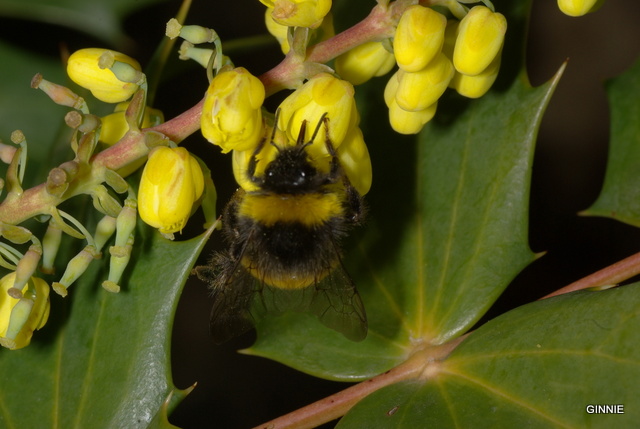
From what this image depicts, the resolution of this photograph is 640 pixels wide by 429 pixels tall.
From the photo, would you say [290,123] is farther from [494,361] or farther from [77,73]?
[494,361]

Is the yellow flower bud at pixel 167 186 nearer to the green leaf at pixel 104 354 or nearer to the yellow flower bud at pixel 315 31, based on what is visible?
the green leaf at pixel 104 354

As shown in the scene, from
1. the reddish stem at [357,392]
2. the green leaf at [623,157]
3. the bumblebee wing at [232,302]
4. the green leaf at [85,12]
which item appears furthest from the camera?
the green leaf at [85,12]

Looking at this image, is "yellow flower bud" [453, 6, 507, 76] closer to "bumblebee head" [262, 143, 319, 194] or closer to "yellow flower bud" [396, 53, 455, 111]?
"yellow flower bud" [396, 53, 455, 111]

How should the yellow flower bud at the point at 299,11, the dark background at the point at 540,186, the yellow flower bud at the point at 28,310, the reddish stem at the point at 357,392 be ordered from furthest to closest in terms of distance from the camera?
1. the dark background at the point at 540,186
2. the reddish stem at the point at 357,392
3. the yellow flower bud at the point at 28,310
4. the yellow flower bud at the point at 299,11

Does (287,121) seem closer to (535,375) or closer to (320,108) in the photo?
(320,108)

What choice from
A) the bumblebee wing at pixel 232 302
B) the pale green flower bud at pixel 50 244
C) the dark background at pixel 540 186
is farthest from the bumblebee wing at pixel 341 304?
the dark background at pixel 540 186
